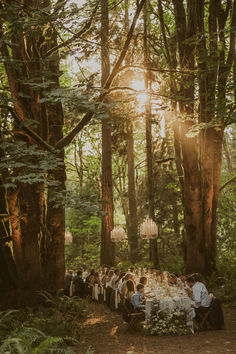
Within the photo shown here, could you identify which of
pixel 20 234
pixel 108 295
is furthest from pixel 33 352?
pixel 108 295

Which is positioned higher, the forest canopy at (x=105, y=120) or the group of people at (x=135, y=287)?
the forest canopy at (x=105, y=120)

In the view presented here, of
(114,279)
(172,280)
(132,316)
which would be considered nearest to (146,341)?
(132,316)

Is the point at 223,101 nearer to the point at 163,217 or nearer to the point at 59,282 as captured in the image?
the point at 59,282

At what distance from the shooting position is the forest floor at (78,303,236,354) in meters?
6.92

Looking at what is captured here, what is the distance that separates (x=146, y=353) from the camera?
678 centimetres

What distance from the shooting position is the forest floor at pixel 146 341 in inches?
273

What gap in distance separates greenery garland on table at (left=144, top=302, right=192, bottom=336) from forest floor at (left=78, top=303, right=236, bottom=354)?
0.19 meters

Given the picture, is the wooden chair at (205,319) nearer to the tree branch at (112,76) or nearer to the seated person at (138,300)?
the seated person at (138,300)

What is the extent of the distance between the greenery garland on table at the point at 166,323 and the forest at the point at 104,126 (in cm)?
243

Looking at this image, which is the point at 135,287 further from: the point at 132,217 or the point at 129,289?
the point at 132,217

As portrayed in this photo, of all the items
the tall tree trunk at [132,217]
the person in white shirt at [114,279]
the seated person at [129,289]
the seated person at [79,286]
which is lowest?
the seated person at [79,286]

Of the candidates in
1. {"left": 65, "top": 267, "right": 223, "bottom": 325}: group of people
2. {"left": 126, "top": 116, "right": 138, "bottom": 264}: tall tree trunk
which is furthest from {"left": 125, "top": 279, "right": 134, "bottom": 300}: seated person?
{"left": 126, "top": 116, "right": 138, "bottom": 264}: tall tree trunk

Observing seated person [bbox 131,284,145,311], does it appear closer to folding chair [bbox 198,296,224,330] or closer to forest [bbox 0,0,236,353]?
folding chair [bbox 198,296,224,330]

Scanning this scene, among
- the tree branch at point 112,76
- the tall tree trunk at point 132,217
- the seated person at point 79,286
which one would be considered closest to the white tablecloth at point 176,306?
the tree branch at point 112,76
